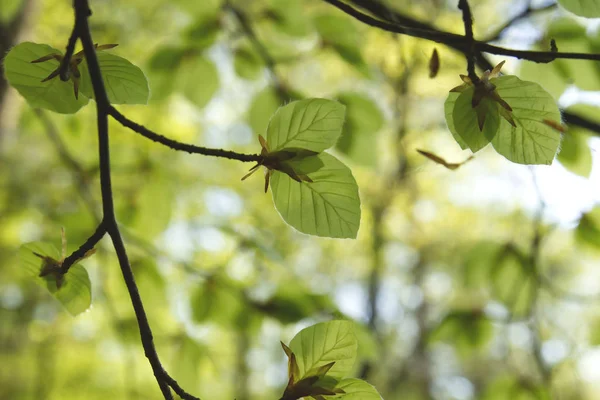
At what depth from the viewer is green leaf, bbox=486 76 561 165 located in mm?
290

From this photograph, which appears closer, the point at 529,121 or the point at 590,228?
the point at 529,121

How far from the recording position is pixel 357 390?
29 centimetres

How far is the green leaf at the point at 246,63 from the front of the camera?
79 cm

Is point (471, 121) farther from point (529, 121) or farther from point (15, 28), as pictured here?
point (15, 28)

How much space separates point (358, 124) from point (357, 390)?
1.63ft

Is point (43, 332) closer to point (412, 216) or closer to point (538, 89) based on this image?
point (412, 216)

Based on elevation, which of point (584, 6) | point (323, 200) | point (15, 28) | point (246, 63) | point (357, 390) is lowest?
point (357, 390)

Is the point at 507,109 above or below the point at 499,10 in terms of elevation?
below

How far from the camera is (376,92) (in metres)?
3.63

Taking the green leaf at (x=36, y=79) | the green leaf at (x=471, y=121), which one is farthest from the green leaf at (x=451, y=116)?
the green leaf at (x=36, y=79)

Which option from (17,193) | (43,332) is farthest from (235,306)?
(43,332)

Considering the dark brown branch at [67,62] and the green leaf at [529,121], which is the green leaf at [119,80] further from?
the green leaf at [529,121]

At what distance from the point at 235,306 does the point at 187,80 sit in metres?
0.35

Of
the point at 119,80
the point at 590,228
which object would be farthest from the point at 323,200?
the point at 590,228
